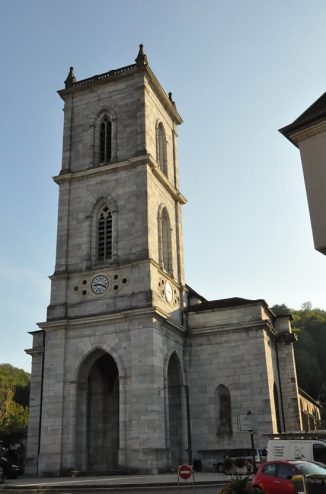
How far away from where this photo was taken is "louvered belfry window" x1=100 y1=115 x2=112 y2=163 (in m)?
32.9

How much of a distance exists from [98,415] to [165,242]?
1058cm

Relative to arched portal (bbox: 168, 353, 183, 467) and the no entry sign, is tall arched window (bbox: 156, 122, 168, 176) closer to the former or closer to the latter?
arched portal (bbox: 168, 353, 183, 467)

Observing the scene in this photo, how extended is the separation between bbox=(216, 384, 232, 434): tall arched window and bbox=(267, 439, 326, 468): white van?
32.7 feet

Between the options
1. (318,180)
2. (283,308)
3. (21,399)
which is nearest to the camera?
(318,180)

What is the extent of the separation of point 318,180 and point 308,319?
7479 centimetres

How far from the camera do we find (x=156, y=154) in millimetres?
33844

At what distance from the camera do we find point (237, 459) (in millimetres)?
24828

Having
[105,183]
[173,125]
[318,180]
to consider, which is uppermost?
[173,125]

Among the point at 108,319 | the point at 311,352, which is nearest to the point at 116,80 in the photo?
the point at 108,319

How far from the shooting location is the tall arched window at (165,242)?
104 ft

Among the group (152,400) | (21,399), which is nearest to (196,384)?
(152,400)

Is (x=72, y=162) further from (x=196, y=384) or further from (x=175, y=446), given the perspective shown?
(x=175, y=446)

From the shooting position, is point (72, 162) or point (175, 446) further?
point (72, 162)

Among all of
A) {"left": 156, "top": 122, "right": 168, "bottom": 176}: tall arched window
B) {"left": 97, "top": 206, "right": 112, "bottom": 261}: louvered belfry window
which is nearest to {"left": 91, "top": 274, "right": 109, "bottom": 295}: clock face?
{"left": 97, "top": 206, "right": 112, "bottom": 261}: louvered belfry window
